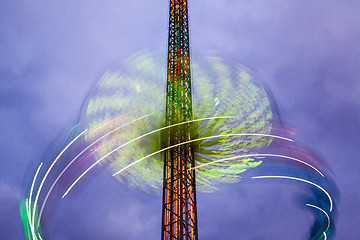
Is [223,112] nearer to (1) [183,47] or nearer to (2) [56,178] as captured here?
(1) [183,47]

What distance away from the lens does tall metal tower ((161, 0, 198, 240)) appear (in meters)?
15.6

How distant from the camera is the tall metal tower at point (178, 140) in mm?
15562

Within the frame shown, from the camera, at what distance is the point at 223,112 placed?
17703 millimetres

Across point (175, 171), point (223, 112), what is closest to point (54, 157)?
point (175, 171)

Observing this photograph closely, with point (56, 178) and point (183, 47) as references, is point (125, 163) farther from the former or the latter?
point (183, 47)

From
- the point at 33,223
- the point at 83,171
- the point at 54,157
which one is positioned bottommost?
the point at 33,223

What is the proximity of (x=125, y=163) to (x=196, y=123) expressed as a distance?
4.80 m

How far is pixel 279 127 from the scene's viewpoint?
17672 mm

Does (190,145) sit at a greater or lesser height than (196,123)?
lesser

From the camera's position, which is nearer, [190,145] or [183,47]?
[190,145]

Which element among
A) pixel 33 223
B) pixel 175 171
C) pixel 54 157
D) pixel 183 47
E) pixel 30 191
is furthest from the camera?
pixel 183 47

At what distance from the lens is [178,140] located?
17219 mm

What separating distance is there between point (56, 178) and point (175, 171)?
6067mm

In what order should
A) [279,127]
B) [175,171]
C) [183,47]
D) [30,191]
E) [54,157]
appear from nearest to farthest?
[30,191] → [54,157] → [175,171] → [279,127] → [183,47]
